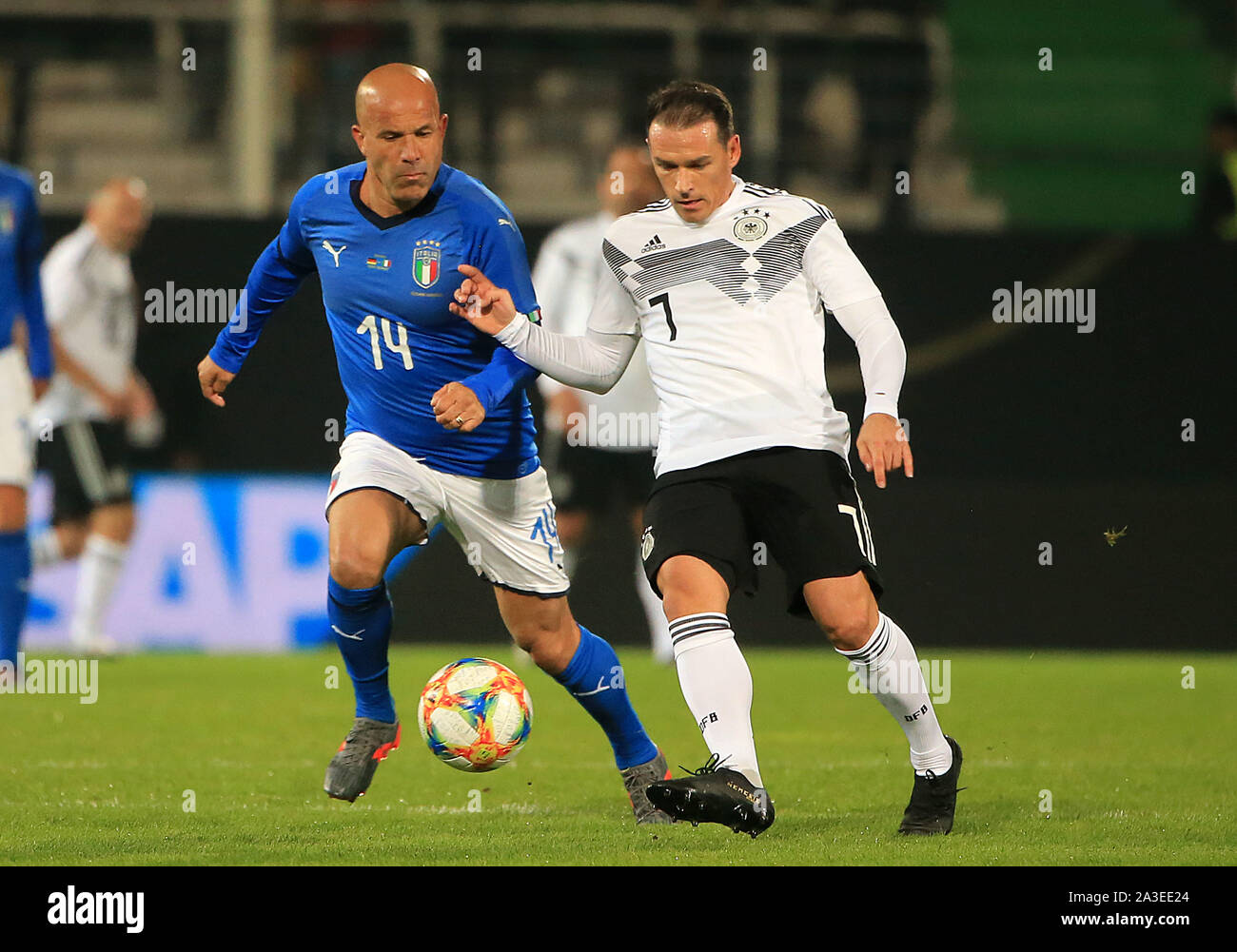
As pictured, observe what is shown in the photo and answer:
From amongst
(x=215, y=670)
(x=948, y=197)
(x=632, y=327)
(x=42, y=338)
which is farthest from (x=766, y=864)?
(x=948, y=197)

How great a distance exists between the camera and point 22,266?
7875 millimetres

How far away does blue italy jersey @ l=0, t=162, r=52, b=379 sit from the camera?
7805 millimetres

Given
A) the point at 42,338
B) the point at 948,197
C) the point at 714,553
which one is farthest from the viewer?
the point at 948,197

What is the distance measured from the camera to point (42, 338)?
7.91 meters

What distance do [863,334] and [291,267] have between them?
6.65ft

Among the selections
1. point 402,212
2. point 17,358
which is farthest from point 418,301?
point 17,358

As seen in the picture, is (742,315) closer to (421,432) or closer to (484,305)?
(484,305)

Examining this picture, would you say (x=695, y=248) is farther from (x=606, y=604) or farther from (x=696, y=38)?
(x=696, y=38)

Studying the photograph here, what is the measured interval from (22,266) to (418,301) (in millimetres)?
3363

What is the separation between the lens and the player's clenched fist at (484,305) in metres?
4.98

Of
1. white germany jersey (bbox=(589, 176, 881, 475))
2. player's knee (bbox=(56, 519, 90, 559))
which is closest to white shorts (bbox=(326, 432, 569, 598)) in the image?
white germany jersey (bbox=(589, 176, 881, 475))

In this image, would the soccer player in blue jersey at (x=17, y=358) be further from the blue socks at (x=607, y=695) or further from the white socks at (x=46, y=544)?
the blue socks at (x=607, y=695)

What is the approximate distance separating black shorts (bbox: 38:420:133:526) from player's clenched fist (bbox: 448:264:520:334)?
6.10m

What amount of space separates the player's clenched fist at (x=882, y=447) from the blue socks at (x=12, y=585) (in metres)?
4.84
